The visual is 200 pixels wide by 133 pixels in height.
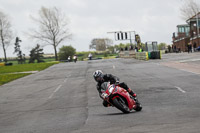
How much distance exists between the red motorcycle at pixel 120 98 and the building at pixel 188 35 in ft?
193

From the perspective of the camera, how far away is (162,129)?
730 centimetres

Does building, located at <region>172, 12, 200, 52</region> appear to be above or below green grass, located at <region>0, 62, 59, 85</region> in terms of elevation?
above

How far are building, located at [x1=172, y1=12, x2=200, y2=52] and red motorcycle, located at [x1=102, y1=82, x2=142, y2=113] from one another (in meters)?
58.7

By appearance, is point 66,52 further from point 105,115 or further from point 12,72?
point 105,115

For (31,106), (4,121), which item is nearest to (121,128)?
(4,121)

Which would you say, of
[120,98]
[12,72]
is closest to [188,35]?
[12,72]

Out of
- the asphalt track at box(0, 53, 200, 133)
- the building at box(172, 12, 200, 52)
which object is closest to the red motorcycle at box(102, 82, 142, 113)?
the asphalt track at box(0, 53, 200, 133)

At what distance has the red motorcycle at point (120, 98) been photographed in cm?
1010

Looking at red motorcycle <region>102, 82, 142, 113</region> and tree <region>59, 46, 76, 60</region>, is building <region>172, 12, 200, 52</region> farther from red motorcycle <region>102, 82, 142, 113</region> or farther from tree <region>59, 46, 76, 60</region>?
red motorcycle <region>102, 82, 142, 113</region>

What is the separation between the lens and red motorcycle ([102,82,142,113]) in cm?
1010

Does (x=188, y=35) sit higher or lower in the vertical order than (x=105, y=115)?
higher

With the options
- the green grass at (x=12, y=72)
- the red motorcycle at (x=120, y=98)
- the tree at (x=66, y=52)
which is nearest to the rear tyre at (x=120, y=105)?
the red motorcycle at (x=120, y=98)

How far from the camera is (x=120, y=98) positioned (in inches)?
400

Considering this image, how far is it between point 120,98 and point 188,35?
244 feet
